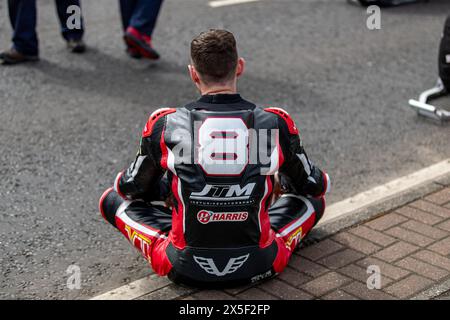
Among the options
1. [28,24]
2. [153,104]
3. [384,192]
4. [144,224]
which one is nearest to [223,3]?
[28,24]

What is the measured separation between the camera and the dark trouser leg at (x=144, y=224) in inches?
181

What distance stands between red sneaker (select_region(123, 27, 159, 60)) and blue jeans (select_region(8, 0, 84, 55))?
551 mm

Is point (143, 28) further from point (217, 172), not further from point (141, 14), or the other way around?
point (217, 172)

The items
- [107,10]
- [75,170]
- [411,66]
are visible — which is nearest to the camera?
[75,170]

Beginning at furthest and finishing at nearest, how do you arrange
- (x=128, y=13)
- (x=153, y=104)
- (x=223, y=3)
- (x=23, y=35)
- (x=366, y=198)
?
(x=223, y=3), (x=128, y=13), (x=23, y=35), (x=153, y=104), (x=366, y=198)

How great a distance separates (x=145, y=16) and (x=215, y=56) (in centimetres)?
409

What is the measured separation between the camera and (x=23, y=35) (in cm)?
802
